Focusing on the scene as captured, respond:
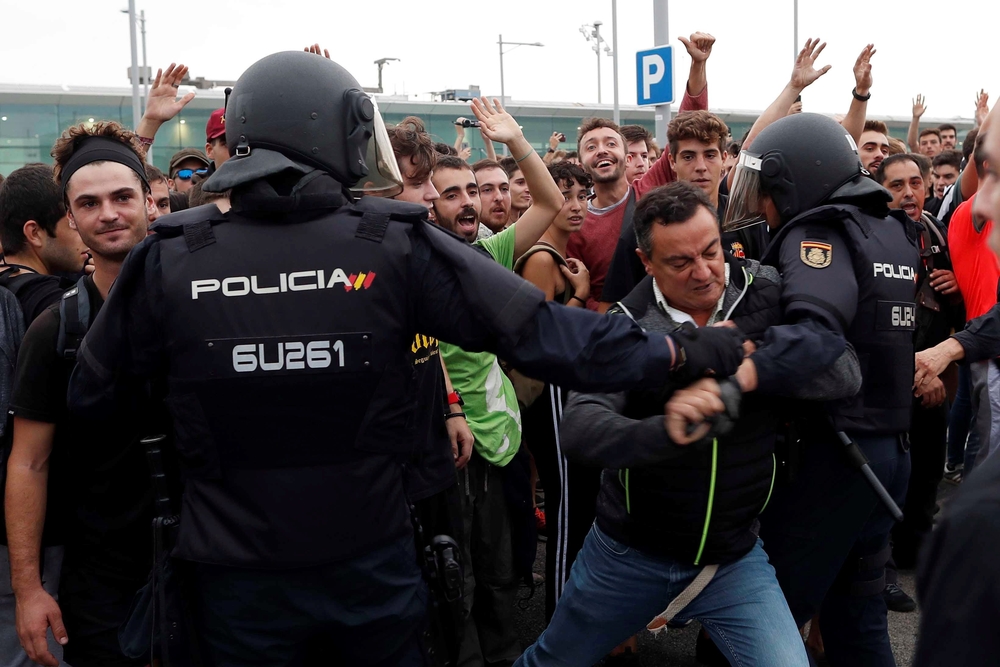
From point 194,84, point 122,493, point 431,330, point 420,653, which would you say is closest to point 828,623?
point 420,653

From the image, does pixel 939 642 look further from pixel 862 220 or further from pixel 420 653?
pixel 862 220

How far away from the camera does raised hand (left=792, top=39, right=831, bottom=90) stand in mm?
5055

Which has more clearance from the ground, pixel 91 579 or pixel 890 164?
pixel 890 164

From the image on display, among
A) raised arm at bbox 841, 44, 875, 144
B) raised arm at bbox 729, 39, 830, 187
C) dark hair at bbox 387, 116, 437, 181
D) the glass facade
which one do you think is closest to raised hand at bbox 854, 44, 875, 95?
raised arm at bbox 841, 44, 875, 144

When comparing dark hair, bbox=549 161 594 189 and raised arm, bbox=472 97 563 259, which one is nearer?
raised arm, bbox=472 97 563 259

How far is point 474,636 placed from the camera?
12.1ft

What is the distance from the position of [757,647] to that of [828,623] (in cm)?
81

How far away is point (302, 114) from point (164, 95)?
263 cm

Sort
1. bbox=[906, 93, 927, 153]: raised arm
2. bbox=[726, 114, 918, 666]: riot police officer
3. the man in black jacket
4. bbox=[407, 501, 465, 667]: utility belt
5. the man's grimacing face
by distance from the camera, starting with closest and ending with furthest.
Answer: bbox=[407, 501, 465, 667]: utility belt < the man in black jacket < bbox=[726, 114, 918, 666]: riot police officer < the man's grimacing face < bbox=[906, 93, 927, 153]: raised arm

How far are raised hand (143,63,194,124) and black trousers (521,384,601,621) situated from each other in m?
2.26

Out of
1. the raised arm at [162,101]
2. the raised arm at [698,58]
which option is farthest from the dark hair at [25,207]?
the raised arm at [698,58]

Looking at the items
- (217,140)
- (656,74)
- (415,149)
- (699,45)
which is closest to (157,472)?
(415,149)

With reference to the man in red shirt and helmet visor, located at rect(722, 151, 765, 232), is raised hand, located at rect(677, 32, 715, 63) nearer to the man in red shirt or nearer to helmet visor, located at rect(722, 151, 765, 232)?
the man in red shirt

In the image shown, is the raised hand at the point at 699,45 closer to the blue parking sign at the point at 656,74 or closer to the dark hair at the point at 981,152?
the dark hair at the point at 981,152
